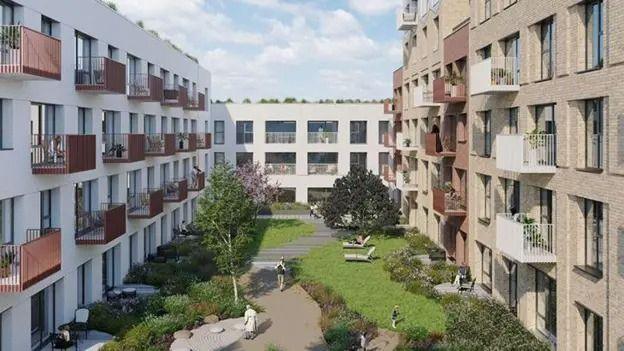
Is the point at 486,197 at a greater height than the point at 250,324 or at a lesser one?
greater

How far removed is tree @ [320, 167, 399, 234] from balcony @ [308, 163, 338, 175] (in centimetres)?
1915

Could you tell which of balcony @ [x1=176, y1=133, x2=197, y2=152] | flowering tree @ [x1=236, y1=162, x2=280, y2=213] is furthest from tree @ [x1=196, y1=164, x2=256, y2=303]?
flowering tree @ [x1=236, y1=162, x2=280, y2=213]

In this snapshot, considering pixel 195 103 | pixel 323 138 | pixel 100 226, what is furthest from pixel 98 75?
pixel 323 138

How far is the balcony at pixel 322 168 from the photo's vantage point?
59.4m

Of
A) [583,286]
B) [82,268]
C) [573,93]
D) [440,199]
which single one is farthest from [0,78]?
[440,199]

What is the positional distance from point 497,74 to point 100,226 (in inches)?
605

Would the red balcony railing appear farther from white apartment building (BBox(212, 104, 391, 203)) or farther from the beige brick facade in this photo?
white apartment building (BBox(212, 104, 391, 203))

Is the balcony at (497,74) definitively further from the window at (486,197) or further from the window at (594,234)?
the window at (594,234)

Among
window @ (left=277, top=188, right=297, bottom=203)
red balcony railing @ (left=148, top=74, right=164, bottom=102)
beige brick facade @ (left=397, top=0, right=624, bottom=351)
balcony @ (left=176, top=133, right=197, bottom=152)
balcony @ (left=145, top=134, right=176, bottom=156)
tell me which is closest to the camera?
beige brick facade @ (left=397, top=0, right=624, bottom=351)

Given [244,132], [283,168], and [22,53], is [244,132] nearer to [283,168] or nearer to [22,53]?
[283,168]

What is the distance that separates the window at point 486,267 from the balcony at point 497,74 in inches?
274

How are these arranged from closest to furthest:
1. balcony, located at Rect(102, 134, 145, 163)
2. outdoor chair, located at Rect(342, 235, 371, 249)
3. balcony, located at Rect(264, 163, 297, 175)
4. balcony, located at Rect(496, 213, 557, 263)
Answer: balcony, located at Rect(496, 213, 557, 263), balcony, located at Rect(102, 134, 145, 163), outdoor chair, located at Rect(342, 235, 371, 249), balcony, located at Rect(264, 163, 297, 175)

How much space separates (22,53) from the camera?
16.0 m

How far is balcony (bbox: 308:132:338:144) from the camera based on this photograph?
59.8m
